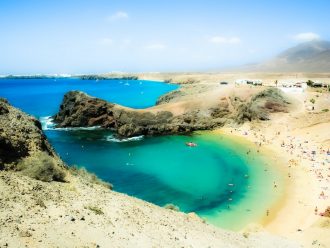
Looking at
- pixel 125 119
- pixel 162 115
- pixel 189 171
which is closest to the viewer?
pixel 189 171

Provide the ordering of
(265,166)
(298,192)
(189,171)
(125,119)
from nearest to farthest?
(298,192), (189,171), (265,166), (125,119)

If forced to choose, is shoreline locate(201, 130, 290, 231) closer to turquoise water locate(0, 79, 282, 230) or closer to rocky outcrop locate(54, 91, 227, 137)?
turquoise water locate(0, 79, 282, 230)

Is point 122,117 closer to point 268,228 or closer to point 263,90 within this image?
point 263,90

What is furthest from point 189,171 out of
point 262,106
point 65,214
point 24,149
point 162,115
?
point 65,214

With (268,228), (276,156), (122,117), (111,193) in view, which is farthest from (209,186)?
(122,117)

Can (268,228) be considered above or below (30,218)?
below

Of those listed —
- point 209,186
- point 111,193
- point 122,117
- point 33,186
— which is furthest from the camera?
point 122,117

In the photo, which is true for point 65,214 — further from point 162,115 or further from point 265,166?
point 162,115

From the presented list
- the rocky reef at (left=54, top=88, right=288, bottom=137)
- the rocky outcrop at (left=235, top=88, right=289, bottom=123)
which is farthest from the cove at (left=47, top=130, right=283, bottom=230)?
the rocky outcrop at (left=235, top=88, right=289, bottom=123)
